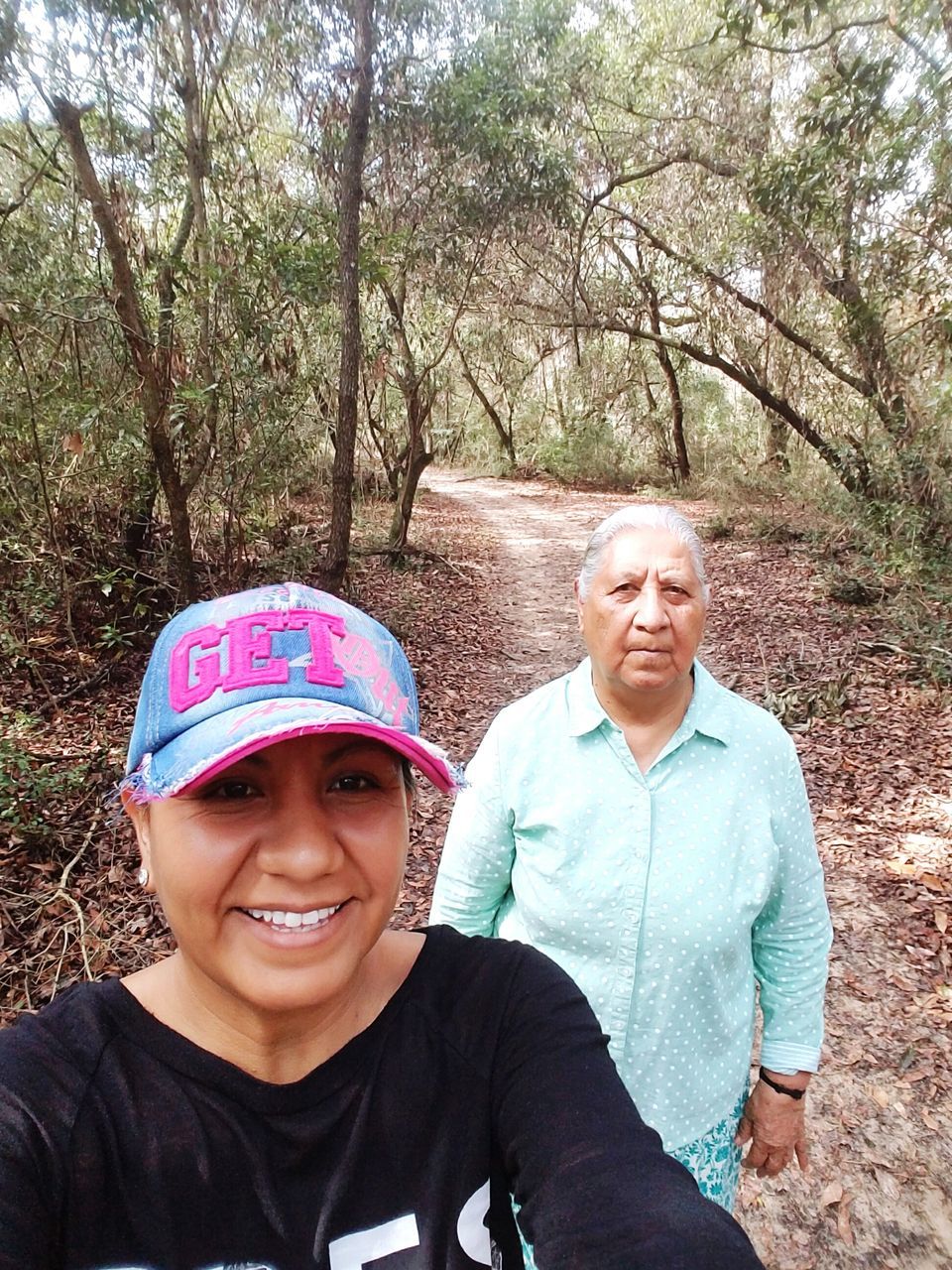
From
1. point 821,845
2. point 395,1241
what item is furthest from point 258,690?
point 821,845

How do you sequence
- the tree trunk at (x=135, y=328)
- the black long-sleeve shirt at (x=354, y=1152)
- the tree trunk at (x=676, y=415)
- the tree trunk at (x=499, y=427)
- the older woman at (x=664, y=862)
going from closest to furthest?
the black long-sleeve shirt at (x=354, y=1152)
the older woman at (x=664, y=862)
the tree trunk at (x=135, y=328)
the tree trunk at (x=676, y=415)
the tree trunk at (x=499, y=427)

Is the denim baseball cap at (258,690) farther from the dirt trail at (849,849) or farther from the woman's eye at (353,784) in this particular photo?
the dirt trail at (849,849)

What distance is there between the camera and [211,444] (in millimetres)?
6543

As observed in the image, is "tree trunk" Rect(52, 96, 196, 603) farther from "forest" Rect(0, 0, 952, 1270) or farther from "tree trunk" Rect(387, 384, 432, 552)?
"tree trunk" Rect(387, 384, 432, 552)

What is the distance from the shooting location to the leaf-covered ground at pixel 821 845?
110 inches

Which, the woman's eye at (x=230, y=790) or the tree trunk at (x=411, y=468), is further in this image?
the tree trunk at (x=411, y=468)

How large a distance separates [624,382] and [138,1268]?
2330cm

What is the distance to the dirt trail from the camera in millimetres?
2721

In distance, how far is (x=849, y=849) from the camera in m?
4.82

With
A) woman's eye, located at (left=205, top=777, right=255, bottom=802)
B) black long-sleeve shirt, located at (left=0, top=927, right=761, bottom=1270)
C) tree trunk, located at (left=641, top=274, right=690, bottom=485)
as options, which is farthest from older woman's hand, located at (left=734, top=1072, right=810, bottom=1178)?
tree trunk, located at (left=641, top=274, right=690, bottom=485)

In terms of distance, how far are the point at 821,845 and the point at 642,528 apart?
12.6ft

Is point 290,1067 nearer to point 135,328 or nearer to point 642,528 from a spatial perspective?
point 642,528

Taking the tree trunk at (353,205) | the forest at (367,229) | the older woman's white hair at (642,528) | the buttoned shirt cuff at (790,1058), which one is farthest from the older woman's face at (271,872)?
the tree trunk at (353,205)

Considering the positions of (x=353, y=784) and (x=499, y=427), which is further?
(x=499, y=427)
